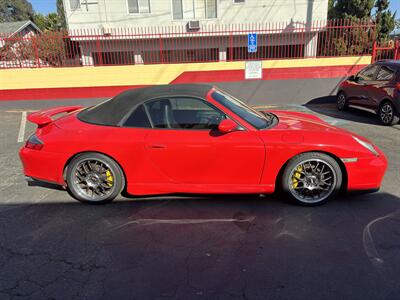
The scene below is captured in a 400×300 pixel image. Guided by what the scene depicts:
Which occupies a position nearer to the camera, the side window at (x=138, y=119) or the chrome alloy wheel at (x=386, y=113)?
the side window at (x=138, y=119)

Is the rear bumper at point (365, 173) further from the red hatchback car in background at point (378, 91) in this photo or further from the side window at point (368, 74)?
the side window at point (368, 74)

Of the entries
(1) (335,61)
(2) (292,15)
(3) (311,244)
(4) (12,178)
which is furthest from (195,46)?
(3) (311,244)

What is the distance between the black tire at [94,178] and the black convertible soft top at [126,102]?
1.51 feet

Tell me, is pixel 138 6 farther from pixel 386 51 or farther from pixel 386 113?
pixel 386 113

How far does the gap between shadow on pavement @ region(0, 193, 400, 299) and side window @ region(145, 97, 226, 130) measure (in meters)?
0.92

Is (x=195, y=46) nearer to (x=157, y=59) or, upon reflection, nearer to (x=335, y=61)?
(x=157, y=59)

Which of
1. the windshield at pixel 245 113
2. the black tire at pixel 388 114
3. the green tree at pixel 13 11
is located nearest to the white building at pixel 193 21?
the black tire at pixel 388 114

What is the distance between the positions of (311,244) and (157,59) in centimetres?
1539

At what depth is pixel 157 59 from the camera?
16.6 m

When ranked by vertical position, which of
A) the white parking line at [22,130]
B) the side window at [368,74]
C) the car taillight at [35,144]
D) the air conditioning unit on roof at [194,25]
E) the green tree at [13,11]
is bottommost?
the white parking line at [22,130]

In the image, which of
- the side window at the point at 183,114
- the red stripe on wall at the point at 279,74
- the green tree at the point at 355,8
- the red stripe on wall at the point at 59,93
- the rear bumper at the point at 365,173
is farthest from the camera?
the green tree at the point at 355,8

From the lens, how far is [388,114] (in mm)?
7125

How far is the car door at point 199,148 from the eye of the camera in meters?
3.33

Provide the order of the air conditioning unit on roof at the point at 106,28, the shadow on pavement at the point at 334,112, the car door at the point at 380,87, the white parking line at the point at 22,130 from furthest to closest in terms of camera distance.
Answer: the air conditioning unit on roof at the point at 106,28 → the shadow on pavement at the point at 334,112 → the car door at the point at 380,87 → the white parking line at the point at 22,130
